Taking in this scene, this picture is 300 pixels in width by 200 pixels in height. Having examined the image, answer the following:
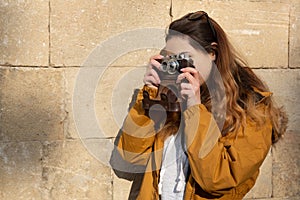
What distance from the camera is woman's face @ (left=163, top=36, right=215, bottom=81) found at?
223cm

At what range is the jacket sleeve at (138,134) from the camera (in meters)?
2.36

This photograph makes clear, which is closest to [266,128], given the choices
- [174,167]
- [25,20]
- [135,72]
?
[174,167]

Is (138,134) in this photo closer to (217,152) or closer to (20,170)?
(217,152)

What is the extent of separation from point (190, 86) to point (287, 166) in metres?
0.96

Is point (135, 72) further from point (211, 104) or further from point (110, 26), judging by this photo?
point (211, 104)

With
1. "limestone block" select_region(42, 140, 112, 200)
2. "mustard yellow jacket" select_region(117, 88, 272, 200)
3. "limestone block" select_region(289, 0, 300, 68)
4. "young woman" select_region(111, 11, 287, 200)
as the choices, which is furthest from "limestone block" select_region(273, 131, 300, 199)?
"limestone block" select_region(42, 140, 112, 200)

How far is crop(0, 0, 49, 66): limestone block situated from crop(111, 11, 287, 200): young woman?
447 millimetres

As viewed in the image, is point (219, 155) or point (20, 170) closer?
point (219, 155)

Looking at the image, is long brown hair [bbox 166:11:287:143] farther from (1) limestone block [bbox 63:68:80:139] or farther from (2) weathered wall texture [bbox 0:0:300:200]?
(1) limestone block [bbox 63:68:80:139]

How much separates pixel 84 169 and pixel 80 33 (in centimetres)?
57

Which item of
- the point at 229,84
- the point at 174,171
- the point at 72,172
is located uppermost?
the point at 229,84

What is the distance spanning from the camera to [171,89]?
2236 millimetres

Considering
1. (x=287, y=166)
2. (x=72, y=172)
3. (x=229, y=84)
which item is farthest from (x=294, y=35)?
(x=72, y=172)

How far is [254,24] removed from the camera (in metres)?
2.73
